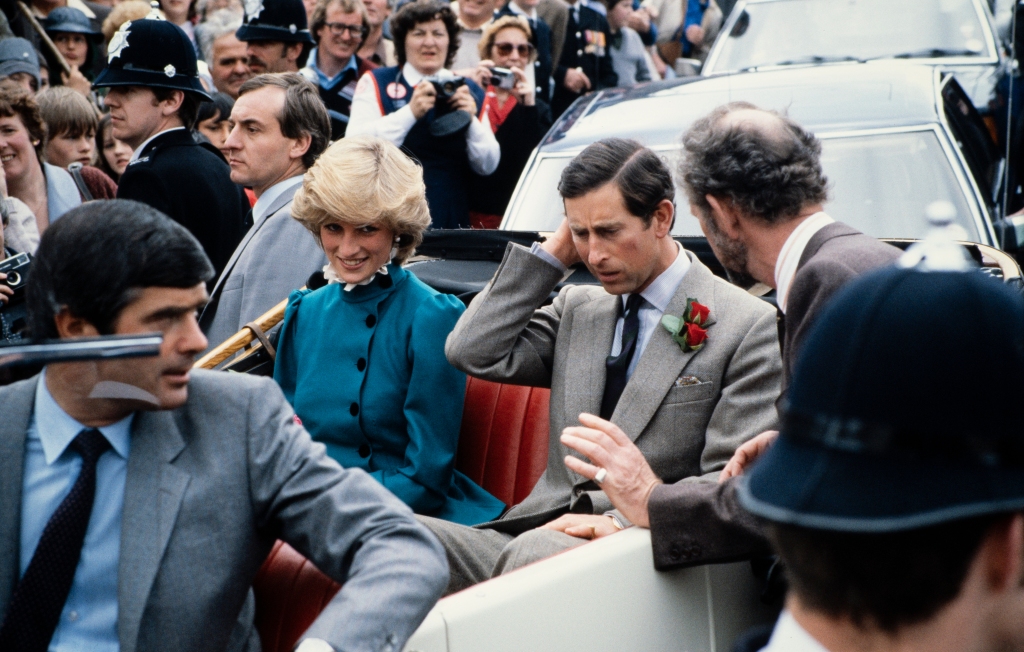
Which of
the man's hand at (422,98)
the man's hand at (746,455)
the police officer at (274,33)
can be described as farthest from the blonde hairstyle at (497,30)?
the man's hand at (746,455)

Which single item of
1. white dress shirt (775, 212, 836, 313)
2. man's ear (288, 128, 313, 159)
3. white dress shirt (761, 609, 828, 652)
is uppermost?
white dress shirt (761, 609, 828, 652)

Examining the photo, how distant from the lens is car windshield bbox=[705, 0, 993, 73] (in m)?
7.27

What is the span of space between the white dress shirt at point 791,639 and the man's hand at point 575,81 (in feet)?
26.4

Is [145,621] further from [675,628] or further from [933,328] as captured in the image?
[933,328]

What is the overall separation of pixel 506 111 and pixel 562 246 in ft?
11.8

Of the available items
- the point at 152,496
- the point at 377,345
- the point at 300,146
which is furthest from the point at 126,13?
the point at 152,496

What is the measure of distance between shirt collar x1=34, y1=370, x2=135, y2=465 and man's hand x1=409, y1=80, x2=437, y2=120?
3951 mm

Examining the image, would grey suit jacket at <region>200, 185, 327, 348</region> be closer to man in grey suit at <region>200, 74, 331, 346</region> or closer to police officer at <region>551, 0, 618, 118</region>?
man in grey suit at <region>200, 74, 331, 346</region>

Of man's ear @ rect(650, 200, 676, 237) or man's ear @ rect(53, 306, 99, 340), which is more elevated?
man's ear @ rect(53, 306, 99, 340)

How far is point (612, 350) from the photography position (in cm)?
337

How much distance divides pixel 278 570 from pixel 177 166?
2.70 metres

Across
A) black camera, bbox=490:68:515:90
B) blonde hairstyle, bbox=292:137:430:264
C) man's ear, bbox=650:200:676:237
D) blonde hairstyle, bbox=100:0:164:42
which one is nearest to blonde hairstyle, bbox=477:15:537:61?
black camera, bbox=490:68:515:90

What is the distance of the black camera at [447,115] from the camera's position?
20.0 feet

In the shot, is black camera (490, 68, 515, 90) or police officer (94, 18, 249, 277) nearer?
police officer (94, 18, 249, 277)
